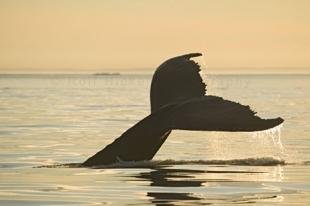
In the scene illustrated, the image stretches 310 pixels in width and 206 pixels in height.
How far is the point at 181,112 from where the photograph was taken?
52.0 feet

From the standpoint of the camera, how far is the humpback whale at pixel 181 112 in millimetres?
15141

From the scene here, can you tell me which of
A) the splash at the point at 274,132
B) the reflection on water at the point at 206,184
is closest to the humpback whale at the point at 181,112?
the splash at the point at 274,132

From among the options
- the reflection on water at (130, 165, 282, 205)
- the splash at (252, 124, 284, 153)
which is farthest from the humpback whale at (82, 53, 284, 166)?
the reflection on water at (130, 165, 282, 205)

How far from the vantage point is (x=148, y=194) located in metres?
14.0

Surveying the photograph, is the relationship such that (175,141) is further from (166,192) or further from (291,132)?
(166,192)

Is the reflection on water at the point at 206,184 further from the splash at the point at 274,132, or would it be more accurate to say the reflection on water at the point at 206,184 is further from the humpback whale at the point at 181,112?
the splash at the point at 274,132

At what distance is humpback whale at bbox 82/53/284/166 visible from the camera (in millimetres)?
15141

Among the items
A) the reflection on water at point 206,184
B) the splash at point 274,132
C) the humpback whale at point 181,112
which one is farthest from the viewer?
the humpback whale at point 181,112

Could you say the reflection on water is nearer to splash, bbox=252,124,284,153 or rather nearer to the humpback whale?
the humpback whale

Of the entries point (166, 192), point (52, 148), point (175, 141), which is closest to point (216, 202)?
point (166, 192)

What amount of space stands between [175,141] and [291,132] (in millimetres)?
6032

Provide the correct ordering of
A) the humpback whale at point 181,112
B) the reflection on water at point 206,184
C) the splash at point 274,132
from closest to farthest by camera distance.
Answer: the reflection on water at point 206,184
the splash at point 274,132
the humpback whale at point 181,112

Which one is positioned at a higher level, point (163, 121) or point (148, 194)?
point (163, 121)

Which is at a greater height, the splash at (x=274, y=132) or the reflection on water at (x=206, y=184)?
the splash at (x=274, y=132)
